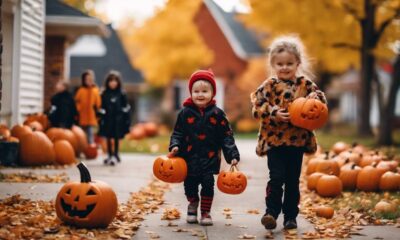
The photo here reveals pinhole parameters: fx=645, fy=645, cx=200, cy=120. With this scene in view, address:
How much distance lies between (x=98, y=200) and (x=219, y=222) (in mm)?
1330

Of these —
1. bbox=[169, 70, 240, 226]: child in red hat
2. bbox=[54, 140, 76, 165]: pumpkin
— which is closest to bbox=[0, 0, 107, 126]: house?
bbox=[54, 140, 76, 165]: pumpkin

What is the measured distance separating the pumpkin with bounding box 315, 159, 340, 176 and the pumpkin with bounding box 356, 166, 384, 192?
17.2 inches

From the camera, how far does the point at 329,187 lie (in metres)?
8.37

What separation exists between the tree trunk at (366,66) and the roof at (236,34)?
13104 mm

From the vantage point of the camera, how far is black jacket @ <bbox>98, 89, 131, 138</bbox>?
38.6 ft

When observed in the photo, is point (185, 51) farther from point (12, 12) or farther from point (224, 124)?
point (224, 124)

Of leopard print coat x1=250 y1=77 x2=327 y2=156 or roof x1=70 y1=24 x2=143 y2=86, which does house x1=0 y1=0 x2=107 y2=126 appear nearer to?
leopard print coat x1=250 y1=77 x2=327 y2=156

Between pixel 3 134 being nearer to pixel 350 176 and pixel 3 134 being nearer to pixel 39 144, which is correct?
pixel 39 144

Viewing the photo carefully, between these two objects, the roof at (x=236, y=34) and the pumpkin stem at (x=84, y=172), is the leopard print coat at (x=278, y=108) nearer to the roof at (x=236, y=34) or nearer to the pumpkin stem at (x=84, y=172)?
the pumpkin stem at (x=84, y=172)

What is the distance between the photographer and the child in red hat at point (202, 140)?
6.14 meters

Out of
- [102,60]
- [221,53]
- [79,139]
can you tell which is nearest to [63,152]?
[79,139]

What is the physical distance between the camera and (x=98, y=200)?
5664 mm

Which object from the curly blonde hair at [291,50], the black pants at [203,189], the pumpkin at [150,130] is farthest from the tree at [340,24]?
the black pants at [203,189]

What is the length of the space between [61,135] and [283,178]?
6868 millimetres
